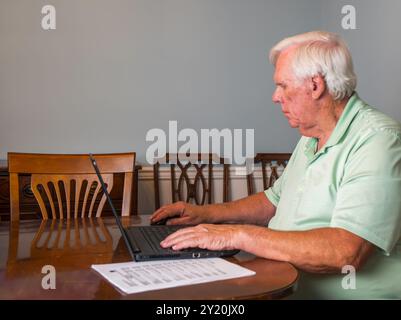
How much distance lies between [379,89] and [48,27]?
2.04 meters

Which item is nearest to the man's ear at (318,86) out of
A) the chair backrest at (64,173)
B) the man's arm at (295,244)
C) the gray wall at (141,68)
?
the man's arm at (295,244)

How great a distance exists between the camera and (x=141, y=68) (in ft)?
10.1

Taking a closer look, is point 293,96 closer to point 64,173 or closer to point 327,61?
point 327,61

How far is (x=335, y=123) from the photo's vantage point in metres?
1.38

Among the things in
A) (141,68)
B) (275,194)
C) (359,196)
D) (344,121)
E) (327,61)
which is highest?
(141,68)

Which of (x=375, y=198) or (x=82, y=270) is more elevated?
(x=375, y=198)

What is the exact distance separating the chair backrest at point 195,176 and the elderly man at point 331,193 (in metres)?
1.53

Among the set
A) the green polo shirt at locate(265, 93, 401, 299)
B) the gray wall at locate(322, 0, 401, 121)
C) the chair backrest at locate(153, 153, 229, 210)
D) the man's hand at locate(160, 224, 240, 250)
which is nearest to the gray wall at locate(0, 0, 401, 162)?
the gray wall at locate(322, 0, 401, 121)

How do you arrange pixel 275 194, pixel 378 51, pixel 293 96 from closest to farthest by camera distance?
pixel 293 96
pixel 275 194
pixel 378 51

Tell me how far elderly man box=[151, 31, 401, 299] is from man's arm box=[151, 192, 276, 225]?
0.70ft

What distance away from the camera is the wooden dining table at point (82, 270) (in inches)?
32.1

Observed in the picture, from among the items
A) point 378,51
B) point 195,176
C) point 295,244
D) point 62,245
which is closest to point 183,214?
point 62,245

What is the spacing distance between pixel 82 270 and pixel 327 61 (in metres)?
0.84

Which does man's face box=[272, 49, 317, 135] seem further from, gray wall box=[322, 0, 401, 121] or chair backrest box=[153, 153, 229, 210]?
chair backrest box=[153, 153, 229, 210]
